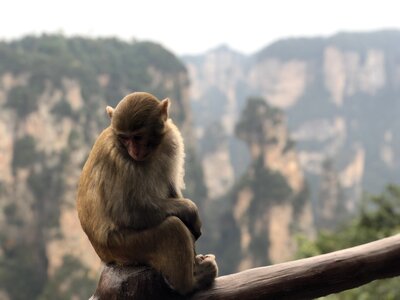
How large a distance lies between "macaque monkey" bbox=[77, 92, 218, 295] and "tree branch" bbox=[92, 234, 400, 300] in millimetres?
92

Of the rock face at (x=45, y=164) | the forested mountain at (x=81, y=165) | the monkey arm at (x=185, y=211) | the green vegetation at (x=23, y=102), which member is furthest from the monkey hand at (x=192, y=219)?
the green vegetation at (x=23, y=102)

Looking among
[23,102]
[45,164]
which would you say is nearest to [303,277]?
[45,164]

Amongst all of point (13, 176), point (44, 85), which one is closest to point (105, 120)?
point (44, 85)

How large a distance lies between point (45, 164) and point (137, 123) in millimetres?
19571

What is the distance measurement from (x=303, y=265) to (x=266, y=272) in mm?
99

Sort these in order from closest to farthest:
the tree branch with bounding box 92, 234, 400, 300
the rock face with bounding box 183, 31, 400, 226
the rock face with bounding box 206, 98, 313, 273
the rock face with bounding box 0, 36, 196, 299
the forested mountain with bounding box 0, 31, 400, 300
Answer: the tree branch with bounding box 92, 234, 400, 300 < the rock face with bounding box 0, 36, 196, 299 < the forested mountain with bounding box 0, 31, 400, 300 < the rock face with bounding box 206, 98, 313, 273 < the rock face with bounding box 183, 31, 400, 226

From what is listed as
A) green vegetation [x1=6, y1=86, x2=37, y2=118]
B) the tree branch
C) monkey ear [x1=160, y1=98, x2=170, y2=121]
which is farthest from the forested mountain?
monkey ear [x1=160, y1=98, x2=170, y2=121]

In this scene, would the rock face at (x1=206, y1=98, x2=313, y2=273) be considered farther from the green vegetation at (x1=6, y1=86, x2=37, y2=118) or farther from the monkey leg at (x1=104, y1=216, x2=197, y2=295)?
the monkey leg at (x1=104, y1=216, x2=197, y2=295)

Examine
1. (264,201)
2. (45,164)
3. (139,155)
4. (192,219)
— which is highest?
(139,155)

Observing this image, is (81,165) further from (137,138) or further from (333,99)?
(333,99)

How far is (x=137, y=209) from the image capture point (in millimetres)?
1669

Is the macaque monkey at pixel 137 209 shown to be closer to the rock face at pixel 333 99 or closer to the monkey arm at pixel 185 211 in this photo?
the monkey arm at pixel 185 211

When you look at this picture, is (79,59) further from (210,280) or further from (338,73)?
(338,73)

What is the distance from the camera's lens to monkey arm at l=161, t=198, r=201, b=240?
1.69 m
